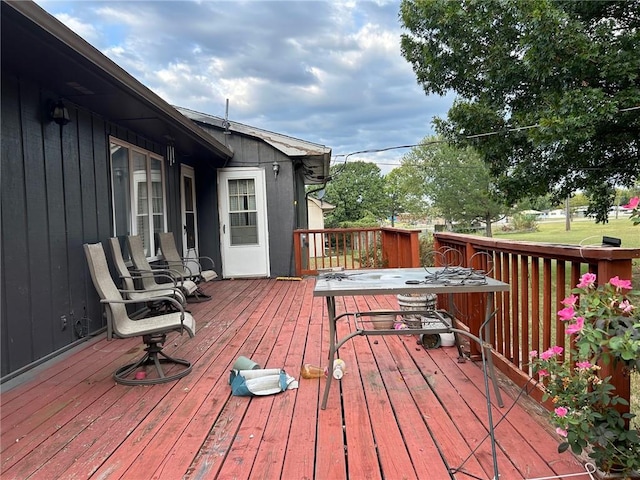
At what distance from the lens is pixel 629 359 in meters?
1.32

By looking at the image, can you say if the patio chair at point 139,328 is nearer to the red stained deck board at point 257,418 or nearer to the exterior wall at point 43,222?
the exterior wall at point 43,222

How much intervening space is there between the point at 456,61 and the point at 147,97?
22.3ft

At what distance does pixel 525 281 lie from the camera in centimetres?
237

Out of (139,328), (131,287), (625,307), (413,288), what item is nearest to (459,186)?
(131,287)

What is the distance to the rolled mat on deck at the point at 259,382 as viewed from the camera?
2.53 meters

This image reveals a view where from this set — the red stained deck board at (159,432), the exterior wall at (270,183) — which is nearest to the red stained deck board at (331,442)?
the red stained deck board at (159,432)

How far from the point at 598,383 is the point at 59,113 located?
3913 mm

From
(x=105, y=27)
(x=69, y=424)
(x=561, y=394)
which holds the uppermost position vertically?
(x=105, y=27)

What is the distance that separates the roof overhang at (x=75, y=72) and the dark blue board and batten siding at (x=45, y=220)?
0.48 feet

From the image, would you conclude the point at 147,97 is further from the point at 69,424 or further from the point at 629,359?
the point at 629,359

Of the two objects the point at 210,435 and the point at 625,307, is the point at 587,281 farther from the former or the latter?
→ the point at 210,435

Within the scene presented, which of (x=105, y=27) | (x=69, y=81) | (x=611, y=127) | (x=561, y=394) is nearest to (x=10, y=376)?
(x=69, y=81)

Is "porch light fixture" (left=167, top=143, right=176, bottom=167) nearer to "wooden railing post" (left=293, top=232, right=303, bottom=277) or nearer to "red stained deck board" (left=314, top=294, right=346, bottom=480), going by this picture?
"wooden railing post" (left=293, top=232, right=303, bottom=277)

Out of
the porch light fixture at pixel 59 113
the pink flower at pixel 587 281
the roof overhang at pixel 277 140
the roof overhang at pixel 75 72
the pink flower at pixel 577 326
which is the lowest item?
the pink flower at pixel 577 326
